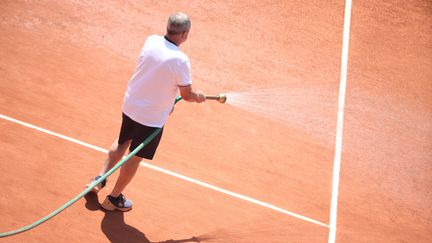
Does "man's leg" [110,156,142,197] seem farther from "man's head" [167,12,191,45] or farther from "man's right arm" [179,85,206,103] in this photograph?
"man's head" [167,12,191,45]

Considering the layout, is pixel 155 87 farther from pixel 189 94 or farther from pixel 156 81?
pixel 189 94

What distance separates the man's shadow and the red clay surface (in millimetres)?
17

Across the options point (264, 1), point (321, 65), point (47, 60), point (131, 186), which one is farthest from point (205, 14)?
point (131, 186)

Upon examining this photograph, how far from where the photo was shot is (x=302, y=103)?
29.9 ft

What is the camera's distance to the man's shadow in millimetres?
5547

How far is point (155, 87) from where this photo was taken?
5113 millimetres

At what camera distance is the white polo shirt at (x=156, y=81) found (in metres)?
4.99

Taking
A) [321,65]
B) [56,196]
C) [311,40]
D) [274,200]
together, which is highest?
[311,40]

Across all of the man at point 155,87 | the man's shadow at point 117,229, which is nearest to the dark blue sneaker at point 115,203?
the man's shadow at point 117,229

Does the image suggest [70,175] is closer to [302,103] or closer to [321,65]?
[302,103]

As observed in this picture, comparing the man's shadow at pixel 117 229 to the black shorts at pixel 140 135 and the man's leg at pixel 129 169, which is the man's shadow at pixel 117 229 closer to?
the man's leg at pixel 129 169

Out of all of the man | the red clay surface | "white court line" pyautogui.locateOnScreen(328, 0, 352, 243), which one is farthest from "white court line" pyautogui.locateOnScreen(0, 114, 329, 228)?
the man

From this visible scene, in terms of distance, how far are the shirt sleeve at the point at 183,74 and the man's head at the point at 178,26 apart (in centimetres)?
26

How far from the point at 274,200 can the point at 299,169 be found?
2.86 feet
